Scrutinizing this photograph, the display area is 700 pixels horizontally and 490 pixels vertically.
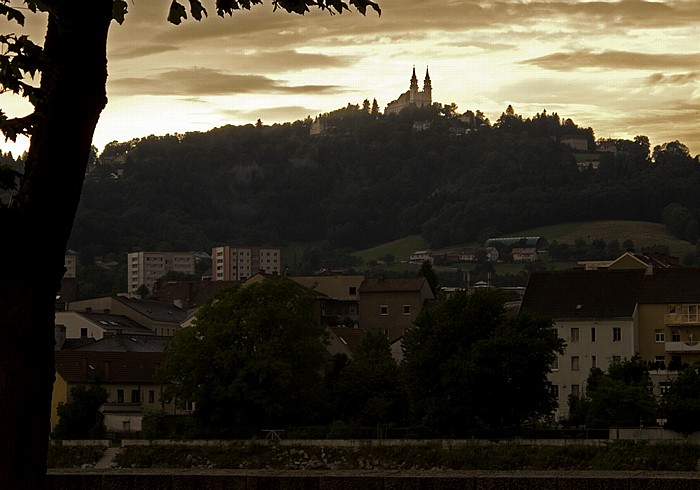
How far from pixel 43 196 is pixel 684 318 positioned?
80468 millimetres

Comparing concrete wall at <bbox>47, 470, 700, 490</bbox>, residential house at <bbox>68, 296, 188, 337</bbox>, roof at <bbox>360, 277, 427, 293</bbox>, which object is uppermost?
roof at <bbox>360, 277, 427, 293</bbox>

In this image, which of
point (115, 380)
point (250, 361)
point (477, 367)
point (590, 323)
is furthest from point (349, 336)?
point (477, 367)

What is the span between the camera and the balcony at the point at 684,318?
87.1 metres

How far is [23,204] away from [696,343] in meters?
80.4

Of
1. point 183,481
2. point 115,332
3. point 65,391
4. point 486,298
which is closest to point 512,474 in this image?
point 183,481

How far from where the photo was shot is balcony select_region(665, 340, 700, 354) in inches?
3396

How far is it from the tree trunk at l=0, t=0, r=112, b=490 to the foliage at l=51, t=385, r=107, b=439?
2421 inches

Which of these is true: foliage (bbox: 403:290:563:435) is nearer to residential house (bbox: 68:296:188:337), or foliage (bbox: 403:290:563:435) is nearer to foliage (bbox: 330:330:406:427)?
foliage (bbox: 330:330:406:427)

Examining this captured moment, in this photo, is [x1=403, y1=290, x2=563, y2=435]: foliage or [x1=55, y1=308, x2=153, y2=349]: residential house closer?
[x1=403, y1=290, x2=563, y2=435]: foliage

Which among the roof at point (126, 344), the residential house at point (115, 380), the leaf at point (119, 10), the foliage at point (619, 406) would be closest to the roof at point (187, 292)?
the roof at point (126, 344)

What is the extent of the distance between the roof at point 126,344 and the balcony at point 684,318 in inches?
1256

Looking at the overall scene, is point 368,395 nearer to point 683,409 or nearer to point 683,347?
point 683,409

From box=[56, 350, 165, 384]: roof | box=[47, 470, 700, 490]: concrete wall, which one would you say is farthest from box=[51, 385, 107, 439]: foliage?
box=[47, 470, 700, 490]: concrete wall

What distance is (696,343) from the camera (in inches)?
3413
